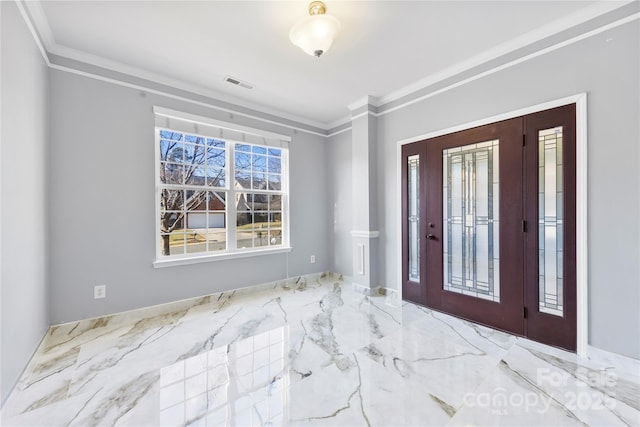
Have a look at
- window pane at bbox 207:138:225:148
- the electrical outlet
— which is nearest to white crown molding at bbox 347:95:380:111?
window pane at bbox 207:138:225:148

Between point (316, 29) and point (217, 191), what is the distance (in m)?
2.29

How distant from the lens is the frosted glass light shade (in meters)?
1.89

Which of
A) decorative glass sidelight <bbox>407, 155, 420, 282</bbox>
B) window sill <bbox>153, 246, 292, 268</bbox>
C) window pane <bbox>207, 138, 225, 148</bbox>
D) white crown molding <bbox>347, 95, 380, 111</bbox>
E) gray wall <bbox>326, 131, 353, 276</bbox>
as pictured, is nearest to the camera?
window sill <bbox>153, 246, 292, 268</bbox>

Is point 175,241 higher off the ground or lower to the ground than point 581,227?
lower

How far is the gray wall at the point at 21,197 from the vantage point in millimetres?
1551

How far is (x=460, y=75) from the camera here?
2752mm

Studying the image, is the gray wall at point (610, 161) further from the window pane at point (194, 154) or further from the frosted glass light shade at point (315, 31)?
the window pane at point (194, 154)

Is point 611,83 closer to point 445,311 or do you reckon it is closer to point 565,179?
point 565,179

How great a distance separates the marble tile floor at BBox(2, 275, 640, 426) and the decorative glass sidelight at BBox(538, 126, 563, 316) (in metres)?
0.46

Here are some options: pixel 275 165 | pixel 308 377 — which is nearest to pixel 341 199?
pixel 275 165

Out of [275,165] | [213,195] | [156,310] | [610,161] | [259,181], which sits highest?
[275,165]

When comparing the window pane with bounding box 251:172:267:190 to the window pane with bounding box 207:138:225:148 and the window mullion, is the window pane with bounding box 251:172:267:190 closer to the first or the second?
the window mullion

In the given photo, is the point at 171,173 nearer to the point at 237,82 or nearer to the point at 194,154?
the point at 194,154

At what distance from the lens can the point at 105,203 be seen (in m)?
2.63
